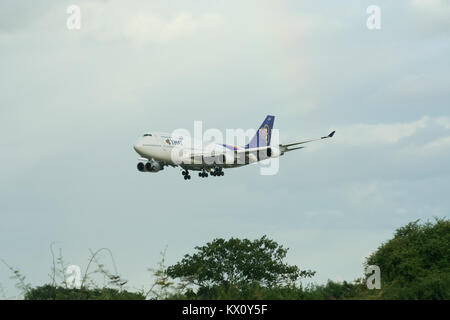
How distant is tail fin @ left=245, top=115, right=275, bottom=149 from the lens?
109 metres

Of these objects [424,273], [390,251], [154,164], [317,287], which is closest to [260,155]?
[154,164]

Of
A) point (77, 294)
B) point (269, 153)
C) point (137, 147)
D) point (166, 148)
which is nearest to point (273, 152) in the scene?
point (269, 153)

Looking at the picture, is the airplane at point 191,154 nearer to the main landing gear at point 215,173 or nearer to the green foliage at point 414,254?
the main landing gear at point 215,173

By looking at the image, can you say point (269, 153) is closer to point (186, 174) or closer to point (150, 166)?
point (186, 174)

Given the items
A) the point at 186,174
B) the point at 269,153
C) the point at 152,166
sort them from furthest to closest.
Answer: the point at 269,153 < the point at 186,174 < the point at 152,166

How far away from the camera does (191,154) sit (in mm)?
85688

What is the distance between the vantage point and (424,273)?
6625 cm

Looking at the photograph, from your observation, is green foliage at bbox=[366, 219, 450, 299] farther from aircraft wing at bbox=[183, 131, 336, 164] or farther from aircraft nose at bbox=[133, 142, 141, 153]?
aircraft nose at bbox=[133, 142, 141, 153]

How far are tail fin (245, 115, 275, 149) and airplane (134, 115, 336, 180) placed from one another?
1169cm

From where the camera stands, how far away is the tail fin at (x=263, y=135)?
108562mm

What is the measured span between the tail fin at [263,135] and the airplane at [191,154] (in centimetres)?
1169

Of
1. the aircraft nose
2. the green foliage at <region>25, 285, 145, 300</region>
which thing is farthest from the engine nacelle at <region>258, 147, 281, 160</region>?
the green foliage at <region>25, 285, 145, 300</region>

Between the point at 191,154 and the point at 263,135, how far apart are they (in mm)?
26021
